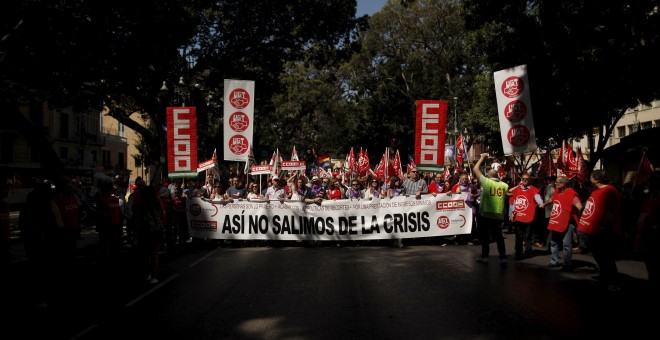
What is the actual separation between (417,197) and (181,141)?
6336 millimetres

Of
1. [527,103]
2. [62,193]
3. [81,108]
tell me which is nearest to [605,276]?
[527,103]

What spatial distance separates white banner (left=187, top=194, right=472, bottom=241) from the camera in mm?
14070

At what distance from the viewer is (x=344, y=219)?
46.5 feet

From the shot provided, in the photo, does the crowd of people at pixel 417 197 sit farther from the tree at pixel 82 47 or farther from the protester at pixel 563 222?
the tree at pixel 82 47

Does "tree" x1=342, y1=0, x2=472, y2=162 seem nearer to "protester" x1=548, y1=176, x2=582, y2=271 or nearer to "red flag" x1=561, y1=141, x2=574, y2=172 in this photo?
"red flag" x1=561, y1=141, x2=574, y2=172

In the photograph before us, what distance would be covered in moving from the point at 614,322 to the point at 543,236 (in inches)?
322

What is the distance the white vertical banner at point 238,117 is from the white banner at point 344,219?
5.60 feet

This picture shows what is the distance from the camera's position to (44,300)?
7527mm

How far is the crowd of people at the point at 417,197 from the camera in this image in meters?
7.80

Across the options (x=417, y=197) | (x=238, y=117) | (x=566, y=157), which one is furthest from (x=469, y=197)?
(x=566, y=157)

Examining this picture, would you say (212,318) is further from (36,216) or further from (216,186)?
(216,186)

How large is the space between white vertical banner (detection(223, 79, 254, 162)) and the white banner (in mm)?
1706

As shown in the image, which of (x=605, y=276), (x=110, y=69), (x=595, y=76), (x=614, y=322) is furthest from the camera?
(x=110, y=69)

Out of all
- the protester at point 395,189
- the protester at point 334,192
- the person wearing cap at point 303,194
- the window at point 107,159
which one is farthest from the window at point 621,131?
the window at point 107,159
